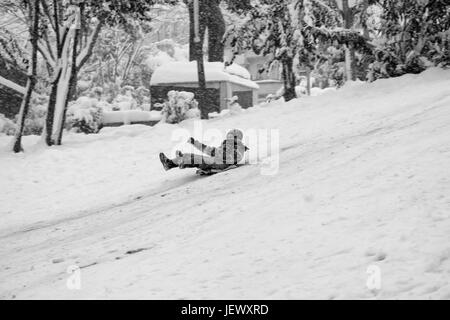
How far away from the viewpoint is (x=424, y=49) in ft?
50.1

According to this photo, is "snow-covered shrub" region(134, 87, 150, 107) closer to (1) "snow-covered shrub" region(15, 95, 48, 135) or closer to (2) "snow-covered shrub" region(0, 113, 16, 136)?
(1) "snow-covered shrub" region(15, 95, 48, 135)

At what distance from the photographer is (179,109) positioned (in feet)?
58.8

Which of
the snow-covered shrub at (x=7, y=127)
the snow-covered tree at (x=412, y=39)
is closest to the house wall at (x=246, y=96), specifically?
the snow-covered shrub at (x=7, y=127)

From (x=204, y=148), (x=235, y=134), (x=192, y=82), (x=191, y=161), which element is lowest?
(x=191, y=161)

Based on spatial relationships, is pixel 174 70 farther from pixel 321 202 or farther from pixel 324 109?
pixel 321 202

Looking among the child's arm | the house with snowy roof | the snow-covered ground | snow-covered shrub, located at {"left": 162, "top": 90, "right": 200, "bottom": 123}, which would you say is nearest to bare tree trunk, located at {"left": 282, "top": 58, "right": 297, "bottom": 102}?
snow-covered shrub, located at {"left": 162, "top": 90, "right": 200, "bottom": 123}

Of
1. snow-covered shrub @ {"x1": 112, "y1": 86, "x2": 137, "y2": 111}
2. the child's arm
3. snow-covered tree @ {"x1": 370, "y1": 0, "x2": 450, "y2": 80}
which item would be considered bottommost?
the child's arm

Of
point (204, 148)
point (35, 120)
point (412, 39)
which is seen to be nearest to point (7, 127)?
point (35, 120)

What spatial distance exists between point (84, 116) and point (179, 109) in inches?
181

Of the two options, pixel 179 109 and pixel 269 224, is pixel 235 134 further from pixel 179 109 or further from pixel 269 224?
pixel 179 109

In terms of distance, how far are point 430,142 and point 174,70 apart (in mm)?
18688

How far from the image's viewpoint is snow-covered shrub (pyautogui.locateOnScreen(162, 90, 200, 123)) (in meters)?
18.0

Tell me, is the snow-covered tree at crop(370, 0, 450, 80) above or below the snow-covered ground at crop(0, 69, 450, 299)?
Result: above

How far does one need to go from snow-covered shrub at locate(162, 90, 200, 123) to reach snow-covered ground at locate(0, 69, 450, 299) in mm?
6517
